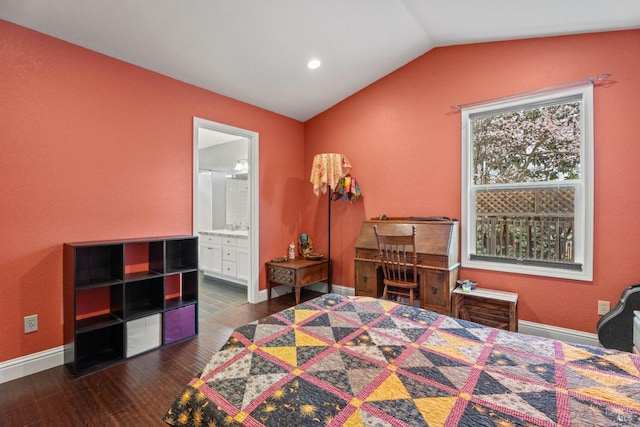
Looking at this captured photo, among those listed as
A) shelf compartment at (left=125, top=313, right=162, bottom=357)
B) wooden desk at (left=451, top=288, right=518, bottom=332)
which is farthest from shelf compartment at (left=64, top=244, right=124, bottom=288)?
wooden desk at (left=451, top=288, right=518, bottom=332)

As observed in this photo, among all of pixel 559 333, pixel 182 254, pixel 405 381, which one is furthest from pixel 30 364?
pixel 559 333

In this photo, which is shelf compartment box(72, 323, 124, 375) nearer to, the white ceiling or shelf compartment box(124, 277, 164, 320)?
shelf compartment box(124, 277, 164, 320)

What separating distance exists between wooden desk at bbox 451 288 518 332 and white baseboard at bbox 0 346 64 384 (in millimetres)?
3394

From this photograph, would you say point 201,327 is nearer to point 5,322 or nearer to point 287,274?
point 287,274

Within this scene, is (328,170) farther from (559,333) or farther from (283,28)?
(559,333)

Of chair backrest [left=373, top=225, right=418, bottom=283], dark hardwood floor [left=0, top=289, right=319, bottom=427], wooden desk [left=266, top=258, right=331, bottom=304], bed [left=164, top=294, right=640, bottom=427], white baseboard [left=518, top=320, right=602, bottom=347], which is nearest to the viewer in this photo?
bed [left=164, top=294, right=640, bottom=427]

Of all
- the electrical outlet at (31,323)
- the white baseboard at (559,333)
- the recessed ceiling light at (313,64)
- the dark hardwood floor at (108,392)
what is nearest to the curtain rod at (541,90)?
the recessed ceiling light at (313,64)

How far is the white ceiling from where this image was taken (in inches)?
87.0

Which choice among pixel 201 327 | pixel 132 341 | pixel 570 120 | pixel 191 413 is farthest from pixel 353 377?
pixel 570 120

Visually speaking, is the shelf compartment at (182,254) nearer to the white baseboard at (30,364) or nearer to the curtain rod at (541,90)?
the white baseboard at (30,364)

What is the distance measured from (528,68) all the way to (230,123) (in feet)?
10.3

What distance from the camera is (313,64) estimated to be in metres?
3.22

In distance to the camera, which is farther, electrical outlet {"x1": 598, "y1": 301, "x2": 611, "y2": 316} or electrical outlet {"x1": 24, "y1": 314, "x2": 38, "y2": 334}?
electrical outlet {"x1": 598, "y1": 301, "x2": 611, "y2": 316}

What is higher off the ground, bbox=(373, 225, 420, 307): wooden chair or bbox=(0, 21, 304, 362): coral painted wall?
bbox=(0, 21, 304, 362): coral painted wall
